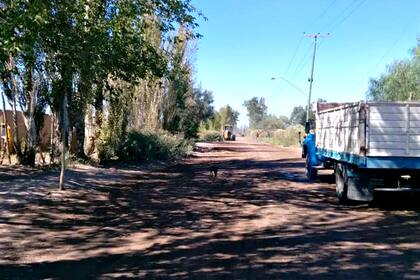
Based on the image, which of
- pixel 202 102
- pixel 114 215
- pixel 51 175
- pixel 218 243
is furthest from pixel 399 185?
A: pixel 202 102

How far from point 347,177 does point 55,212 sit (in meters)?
6.73

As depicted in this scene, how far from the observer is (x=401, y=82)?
51.9m

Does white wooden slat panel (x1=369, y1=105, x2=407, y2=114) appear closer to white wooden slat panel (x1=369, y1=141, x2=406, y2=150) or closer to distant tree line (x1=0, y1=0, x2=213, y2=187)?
white wooden slat panel (x1=369, y1=141, x2=406, y2=150)

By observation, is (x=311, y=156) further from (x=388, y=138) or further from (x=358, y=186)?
(x=388, y=138)

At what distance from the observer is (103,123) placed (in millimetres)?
24219

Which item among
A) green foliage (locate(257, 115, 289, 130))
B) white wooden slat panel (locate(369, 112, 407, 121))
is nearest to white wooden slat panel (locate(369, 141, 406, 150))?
white wooden slat panel (locate(369, 112, 407, 121))

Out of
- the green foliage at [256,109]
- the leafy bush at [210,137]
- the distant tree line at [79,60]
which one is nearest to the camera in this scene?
the distant tree line at [79,60]

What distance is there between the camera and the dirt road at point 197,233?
693cm

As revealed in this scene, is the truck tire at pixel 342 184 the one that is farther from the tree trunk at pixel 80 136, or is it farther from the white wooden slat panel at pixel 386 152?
the tree trunk at pixel 80 136

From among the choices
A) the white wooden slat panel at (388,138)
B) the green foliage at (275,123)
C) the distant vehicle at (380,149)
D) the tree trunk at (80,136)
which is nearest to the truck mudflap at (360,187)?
the distant vehicle at (380,149)

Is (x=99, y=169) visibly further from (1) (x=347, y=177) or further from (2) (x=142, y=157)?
(1) (x=347, y=177)

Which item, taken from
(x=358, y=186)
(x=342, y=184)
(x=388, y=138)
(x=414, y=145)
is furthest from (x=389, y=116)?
(x=342, y=184)

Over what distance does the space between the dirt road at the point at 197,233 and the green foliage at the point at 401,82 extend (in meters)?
37.0

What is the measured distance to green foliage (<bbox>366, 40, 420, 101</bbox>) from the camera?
4925 centimetres
